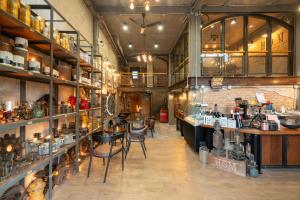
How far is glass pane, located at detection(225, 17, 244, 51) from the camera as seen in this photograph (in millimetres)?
7113

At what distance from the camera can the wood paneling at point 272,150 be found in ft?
13.6

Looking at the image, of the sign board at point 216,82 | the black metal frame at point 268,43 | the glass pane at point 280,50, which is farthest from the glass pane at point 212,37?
the glass pane at point 280,50

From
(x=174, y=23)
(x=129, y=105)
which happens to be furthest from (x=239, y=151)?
(x=129, y=105)

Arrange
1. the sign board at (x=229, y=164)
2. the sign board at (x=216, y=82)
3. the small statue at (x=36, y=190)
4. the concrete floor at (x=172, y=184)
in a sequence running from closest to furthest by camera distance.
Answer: the small statue at (x=36, y=190)
the concrete floor at (x=172, y=184)
the sign board at (x=229, y=164)
the sign board at (x=216, y=82)

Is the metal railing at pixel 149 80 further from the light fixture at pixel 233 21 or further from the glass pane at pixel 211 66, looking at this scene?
the light fixture at pixel 233 21

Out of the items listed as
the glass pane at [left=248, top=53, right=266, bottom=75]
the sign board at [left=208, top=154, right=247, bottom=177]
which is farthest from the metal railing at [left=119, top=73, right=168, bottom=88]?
the sign board at [left=208, top=154, right=247, bottom=177]

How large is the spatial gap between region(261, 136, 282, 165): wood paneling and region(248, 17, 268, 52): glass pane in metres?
4.43

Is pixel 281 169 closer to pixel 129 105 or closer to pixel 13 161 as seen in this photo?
pixel 13 161

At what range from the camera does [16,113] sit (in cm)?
232

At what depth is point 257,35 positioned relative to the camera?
7410 mm

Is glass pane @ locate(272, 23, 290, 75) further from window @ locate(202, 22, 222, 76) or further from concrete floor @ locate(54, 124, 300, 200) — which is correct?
concrete floor @ locate(54, 124, 300, 200)

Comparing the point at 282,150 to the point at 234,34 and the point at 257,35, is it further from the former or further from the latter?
the point at 257,35

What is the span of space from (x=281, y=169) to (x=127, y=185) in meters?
3.44

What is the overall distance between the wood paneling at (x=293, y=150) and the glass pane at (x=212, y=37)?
164 inches
